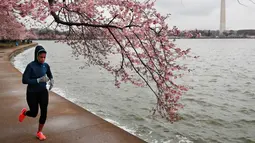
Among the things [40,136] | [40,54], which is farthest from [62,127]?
[40,54]

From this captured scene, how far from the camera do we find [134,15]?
4.71 m

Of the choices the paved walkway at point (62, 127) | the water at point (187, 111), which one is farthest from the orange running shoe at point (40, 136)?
the water at point (187, 111)

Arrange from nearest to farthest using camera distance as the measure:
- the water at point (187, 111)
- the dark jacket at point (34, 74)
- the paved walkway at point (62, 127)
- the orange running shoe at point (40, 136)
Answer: the dark jacket at point (34, 74)
the orange running shoe at point (40, 136)
the paved walkway at point (62, 127)
the water at point (187, 111)

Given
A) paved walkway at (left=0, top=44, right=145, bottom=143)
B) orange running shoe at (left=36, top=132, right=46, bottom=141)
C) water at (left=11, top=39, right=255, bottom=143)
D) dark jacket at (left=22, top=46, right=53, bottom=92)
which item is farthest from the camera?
water at (left=11, top=39, right=255, bottom=143)

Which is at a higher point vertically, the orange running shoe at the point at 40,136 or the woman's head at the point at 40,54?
the woman's head at the point at 40,54

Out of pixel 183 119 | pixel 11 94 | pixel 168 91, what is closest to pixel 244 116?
pixel 183 119

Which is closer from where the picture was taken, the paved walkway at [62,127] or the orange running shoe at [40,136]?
the orange running shoe at [40,136]

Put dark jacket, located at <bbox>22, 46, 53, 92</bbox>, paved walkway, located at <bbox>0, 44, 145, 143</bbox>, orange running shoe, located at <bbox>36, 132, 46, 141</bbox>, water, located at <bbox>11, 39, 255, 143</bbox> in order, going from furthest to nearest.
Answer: water, located at <bbox>11, 39, 255, 143</bbox> → paved walkway, located at <bbox>0, 44, 145, 143</bbox> → orange running shoe, located at <bbox>36, 132, 46, 141</bbox> → dark jacket, located at <bbox>22, 46, 53, 92</bbox>

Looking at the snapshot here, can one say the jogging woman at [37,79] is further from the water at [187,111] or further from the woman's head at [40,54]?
the water at [187,111]

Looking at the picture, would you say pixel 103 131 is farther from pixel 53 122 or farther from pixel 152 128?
pixel 152 128

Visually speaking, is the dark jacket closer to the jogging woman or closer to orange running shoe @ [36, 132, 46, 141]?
the jogging woman

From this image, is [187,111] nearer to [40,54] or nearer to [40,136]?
[40,136]

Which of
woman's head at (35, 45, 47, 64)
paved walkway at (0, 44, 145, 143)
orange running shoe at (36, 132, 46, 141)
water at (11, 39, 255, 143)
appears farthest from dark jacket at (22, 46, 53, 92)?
water at (11, 39, 255, 143)

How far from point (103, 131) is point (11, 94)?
4916mm
